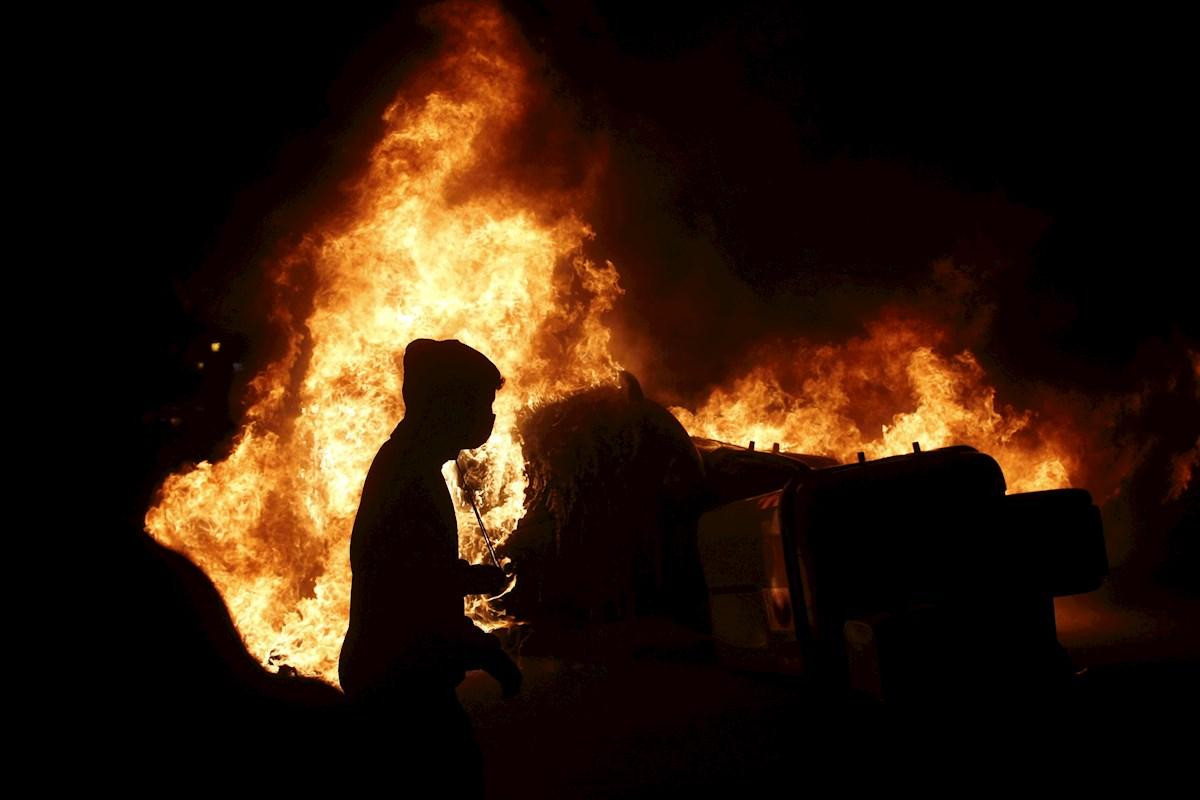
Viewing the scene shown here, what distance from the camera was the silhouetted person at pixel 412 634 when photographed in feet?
8.23

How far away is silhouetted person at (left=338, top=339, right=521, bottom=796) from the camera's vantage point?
2.51 meters

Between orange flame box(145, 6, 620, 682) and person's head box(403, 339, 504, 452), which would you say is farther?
orange flame box(145, 6, 620, 682)

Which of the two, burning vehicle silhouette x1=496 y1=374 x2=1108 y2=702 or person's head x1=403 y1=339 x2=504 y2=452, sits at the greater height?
person's head x1=403 y1=339 x2=504 y2=452

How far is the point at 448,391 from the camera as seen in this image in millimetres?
2953

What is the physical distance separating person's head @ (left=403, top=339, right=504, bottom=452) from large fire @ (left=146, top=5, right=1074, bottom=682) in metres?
5.85

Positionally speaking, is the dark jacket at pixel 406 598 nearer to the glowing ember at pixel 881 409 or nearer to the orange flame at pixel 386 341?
the orange flame at pixel 386 341

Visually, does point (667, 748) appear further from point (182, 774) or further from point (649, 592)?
point (182, 774)

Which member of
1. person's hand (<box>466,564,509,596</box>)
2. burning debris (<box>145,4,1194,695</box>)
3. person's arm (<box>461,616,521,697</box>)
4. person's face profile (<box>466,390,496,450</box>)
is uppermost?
burning debris (<box>145,4,1194,695</box>)

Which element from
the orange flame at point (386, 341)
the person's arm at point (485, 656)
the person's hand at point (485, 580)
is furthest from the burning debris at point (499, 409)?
the person's arm at point (485, 656)

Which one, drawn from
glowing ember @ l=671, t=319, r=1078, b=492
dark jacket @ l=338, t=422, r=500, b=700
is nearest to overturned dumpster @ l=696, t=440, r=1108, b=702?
dark jacket @ l=338, t=422, r=500, b=700

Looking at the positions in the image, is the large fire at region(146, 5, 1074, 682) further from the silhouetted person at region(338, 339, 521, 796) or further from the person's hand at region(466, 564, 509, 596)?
the silhouetted person at region(338, 339, 521, 796)

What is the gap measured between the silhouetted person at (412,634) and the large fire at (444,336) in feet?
19.7

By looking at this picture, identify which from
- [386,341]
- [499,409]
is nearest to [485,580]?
[499,409]

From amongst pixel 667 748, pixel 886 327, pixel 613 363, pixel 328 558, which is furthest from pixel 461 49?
pixel 667 748
